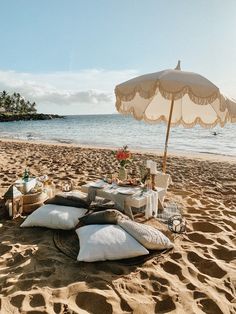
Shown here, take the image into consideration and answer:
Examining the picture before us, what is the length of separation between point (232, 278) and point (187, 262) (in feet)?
1.95

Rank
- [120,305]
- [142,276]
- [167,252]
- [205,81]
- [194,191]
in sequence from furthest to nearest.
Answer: [194,191], [205,81], [167,252], [142,276], [120,305]

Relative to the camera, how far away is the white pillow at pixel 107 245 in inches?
137

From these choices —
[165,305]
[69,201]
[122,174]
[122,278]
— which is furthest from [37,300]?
[122,174]

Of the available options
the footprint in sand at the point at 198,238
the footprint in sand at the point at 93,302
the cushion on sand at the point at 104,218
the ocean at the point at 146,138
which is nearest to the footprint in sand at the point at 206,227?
the footprint in sand at the point at 198,238

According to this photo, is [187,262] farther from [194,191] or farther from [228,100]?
[194,191]

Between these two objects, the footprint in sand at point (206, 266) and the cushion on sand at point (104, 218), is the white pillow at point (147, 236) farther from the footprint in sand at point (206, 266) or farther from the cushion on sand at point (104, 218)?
the footprint in sand at point (206, 266)

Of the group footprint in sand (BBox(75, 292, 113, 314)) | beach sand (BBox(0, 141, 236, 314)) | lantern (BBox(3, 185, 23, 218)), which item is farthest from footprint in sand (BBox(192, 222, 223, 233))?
lantern (BBox(3, 185, 23, 218))

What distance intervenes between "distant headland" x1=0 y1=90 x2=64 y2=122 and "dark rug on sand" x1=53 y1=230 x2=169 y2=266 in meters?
81.6

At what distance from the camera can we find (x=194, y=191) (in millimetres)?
7477

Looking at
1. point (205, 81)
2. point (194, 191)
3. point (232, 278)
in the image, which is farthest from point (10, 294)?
point (194, 191)

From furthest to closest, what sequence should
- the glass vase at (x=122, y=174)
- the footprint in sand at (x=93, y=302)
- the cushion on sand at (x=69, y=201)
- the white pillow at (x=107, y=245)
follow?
the glass vase at (x=122, y=174), the cushion on sand at (x=69, y=201), the white pillow at (x=107, y=245), the footprint in sand at (x=93, y=302)

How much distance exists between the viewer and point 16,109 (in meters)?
107

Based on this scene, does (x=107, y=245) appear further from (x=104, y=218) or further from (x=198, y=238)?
(x=198, y=238)

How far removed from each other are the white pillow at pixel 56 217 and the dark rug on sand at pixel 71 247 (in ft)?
0.42
